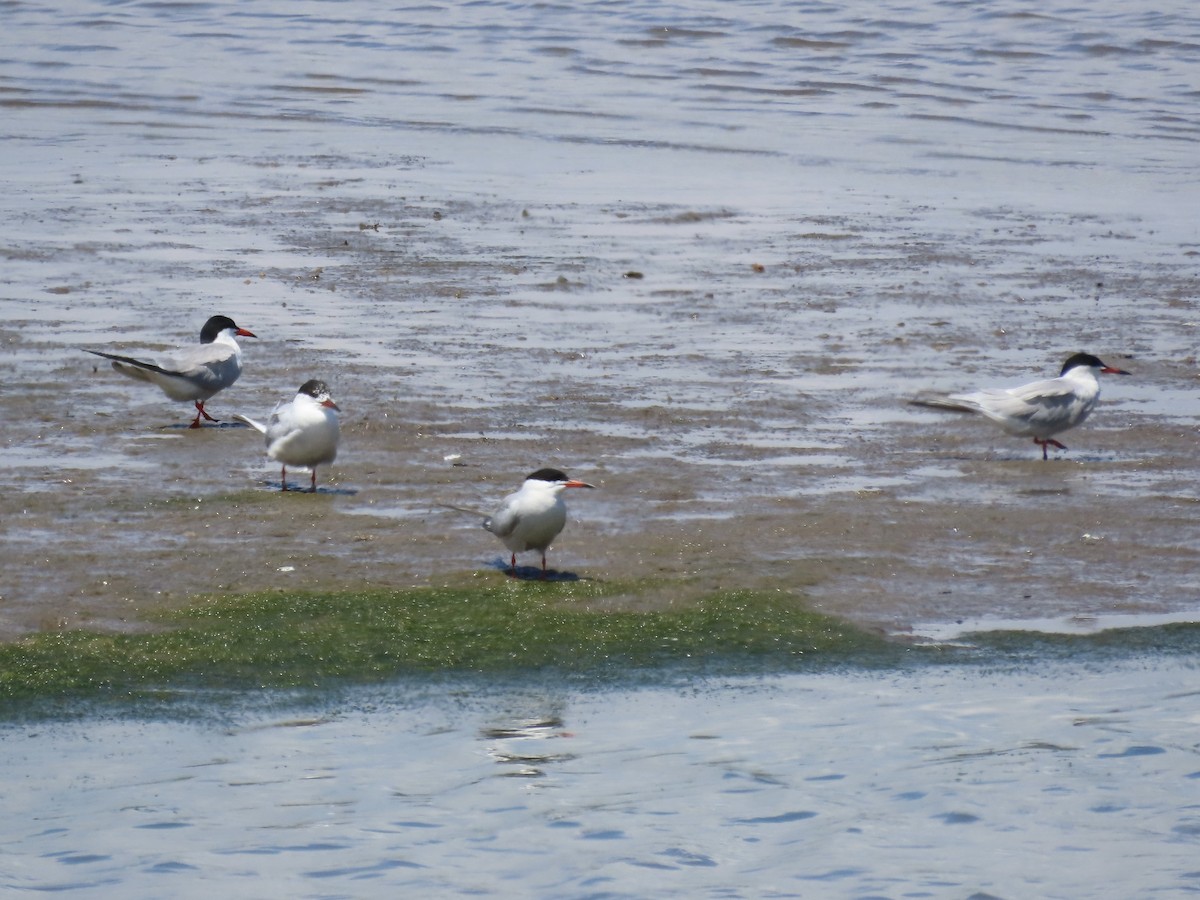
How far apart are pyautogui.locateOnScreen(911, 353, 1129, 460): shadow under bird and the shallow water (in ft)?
12.1

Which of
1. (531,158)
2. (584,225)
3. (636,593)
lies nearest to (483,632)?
(636,593)

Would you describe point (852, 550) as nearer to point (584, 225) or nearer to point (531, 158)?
point (584, 225)

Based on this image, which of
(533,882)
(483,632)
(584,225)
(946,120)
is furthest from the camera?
(946,120)

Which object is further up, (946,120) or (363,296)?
(946,120)

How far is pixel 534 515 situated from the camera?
840 cm

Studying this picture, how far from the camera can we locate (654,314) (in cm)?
1446

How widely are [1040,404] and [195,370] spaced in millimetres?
4556

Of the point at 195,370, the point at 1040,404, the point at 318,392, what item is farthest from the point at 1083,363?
the point at 195,370

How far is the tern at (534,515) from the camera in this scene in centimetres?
841

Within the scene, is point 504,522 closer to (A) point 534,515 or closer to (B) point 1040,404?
(A) point 534,515

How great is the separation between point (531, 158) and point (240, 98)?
6.72 metres

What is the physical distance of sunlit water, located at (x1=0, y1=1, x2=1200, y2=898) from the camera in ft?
20.2

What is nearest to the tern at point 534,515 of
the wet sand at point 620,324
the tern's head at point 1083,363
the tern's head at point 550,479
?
the tern's head at point 550,479

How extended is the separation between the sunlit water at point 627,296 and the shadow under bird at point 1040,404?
2.52 feet
